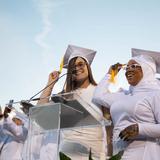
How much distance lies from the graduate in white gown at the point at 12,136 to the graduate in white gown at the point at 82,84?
3.01 feet

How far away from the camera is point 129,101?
12.9 ft

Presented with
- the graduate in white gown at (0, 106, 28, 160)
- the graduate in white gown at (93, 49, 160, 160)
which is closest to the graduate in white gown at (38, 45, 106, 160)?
the graduate in white gown at (93, 49, 160, 160)

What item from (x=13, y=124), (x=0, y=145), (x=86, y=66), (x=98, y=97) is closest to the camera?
(x=98, y=97)

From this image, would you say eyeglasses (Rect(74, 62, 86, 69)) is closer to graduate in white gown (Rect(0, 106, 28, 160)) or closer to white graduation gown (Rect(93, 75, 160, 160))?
white graduation gown (Rect(93, 75, 160, 160))

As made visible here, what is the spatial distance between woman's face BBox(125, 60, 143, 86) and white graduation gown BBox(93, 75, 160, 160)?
12 centimetres

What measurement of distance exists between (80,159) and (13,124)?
2.23 m

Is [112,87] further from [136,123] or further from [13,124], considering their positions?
[13,124]

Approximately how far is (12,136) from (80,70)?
6.24ft

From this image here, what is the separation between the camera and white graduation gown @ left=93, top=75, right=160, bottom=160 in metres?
3.67

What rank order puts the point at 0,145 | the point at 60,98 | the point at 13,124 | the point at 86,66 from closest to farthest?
the point at 60,98 → the point at 86,66 → the point at 13,124 → the point at 0,145

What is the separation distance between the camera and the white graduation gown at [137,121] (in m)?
3.67

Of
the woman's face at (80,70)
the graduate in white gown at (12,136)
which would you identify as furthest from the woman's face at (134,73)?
the graduate in white gown at (12,136)

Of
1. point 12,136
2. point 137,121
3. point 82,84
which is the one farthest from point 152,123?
point 12,136

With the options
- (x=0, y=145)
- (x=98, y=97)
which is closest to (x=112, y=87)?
(x=98, y=97)
